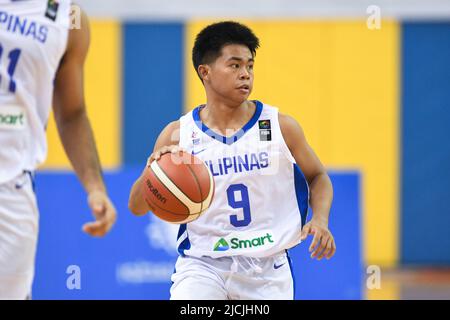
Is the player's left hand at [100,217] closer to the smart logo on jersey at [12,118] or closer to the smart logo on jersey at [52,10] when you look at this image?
the smart logo on jersey at [12,118]

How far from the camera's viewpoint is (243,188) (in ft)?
14.0

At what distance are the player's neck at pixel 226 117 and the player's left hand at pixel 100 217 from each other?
4.81ft

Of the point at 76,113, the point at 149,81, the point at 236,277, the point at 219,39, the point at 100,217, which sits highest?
the point at 149,81

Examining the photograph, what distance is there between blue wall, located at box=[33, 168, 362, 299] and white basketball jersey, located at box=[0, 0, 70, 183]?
3.89m

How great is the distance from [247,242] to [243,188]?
279 millimetres

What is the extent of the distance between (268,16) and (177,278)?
848 cm

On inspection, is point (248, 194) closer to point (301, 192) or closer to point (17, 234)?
point (301, 192)

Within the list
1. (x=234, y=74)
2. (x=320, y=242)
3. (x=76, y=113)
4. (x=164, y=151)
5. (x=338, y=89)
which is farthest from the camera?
(x=338, y=89)

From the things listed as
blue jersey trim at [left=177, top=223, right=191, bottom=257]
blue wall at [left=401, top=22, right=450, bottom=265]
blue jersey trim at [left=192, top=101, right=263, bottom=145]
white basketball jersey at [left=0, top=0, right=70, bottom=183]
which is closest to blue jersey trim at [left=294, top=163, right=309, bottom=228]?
blue jersey trim at [left=192, top=101, right=263, bottom=145]

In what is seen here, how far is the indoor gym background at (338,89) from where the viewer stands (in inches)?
475

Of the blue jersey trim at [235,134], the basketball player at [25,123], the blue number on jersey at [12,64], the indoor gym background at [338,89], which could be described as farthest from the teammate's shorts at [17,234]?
the indoor gym background at [338,89]

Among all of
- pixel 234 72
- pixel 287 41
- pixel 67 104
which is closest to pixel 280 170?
pixel 234 72

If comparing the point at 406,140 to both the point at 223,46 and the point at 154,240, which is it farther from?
the point at 223,46

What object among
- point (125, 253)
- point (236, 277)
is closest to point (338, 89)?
point (125, 253)
